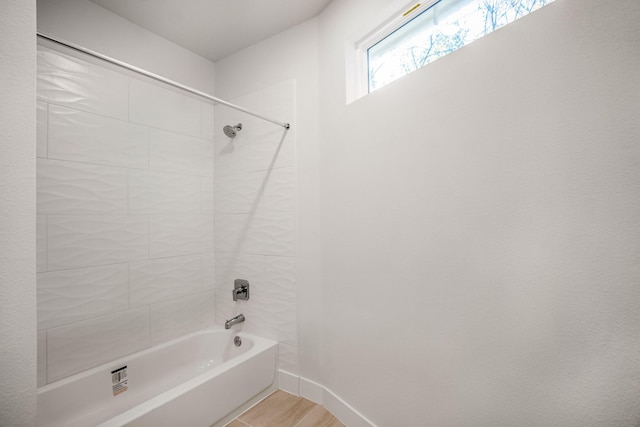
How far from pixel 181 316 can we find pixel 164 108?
5.08 feet

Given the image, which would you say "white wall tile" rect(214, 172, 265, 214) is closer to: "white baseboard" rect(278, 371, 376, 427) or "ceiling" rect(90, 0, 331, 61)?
"ceiling" rect(90, 0, 331, 61)

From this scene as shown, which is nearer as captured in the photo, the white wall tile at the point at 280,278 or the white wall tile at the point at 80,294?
the white wall tile at the point at 80,294

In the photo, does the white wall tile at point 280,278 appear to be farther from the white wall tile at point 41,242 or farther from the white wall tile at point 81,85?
the white wall tile at point 81,85

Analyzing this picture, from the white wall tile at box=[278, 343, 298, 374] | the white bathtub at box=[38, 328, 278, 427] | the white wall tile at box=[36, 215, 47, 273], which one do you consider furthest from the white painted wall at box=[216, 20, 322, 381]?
the white wall tile at box=[36, 215, 47, 273]

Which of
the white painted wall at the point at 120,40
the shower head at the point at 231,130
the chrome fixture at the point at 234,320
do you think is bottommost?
the chrome fixture at the point at 234,320

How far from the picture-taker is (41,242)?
4.63ft

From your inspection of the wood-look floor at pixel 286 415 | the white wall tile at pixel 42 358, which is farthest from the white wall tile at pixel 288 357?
the white wall tile at pixel 42 358

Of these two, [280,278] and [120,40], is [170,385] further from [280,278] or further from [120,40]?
[120,40]

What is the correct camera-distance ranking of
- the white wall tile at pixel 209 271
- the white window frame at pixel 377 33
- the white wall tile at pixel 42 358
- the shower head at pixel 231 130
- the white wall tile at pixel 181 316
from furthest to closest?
the white wall tile at pixel 209 271
the shower head at pixel 231 130
the white wall tile at pixel 181 316
the white wall tile at pixel 42 358
the white window frame at pixel 377 33

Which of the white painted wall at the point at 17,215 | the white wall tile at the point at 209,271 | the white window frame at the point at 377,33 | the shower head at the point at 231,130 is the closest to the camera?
the white painted wall at the point at 17,215

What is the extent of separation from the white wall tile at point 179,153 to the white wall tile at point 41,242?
2.11ft

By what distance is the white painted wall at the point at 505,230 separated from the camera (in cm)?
71

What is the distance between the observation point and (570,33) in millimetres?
771

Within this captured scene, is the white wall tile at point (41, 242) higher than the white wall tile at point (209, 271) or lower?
higher
